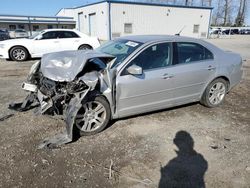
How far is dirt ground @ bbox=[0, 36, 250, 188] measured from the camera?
9.39ft

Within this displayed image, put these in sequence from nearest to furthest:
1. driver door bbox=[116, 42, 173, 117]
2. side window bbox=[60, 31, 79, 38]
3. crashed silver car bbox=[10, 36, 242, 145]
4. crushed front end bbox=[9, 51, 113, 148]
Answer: crushed front end bbox=[9, 51, 113, 148], crashed silver car bbox=[10, 36, 242, 145], driver door bbox=[116, 42, 173, 117], side window bbox=[60, 31, 79, 38]

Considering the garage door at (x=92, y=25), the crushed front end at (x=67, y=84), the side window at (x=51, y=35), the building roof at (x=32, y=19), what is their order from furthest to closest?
the building roof at (x=32, y=19)
the garage door at (x=92, y=25)
the side window at (x=51, y=35)
the crushed front end at (x=67, y=84)

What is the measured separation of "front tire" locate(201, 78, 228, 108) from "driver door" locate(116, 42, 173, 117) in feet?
3.36

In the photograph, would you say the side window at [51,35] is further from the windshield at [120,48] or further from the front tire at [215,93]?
the front tire at [215,93]

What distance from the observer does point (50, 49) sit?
10.8m

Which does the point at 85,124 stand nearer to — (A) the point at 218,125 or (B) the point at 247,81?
(A) the point at 218,125

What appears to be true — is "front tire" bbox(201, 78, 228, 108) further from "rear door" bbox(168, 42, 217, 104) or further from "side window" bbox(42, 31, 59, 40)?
"side window" bbox(42, 31, 59, 40)

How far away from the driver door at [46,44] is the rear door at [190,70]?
26.0ft

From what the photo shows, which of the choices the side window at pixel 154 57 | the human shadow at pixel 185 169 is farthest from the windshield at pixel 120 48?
the human shadow at pixel 185 169

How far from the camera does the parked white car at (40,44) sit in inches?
414

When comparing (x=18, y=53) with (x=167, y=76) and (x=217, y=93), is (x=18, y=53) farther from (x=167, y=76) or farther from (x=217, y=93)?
(x=217, y=93)

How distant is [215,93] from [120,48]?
2.34 meters

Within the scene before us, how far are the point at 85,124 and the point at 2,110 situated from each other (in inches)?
86.1

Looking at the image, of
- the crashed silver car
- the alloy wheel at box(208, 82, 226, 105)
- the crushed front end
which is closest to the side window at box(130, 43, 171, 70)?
the crashed silver car
